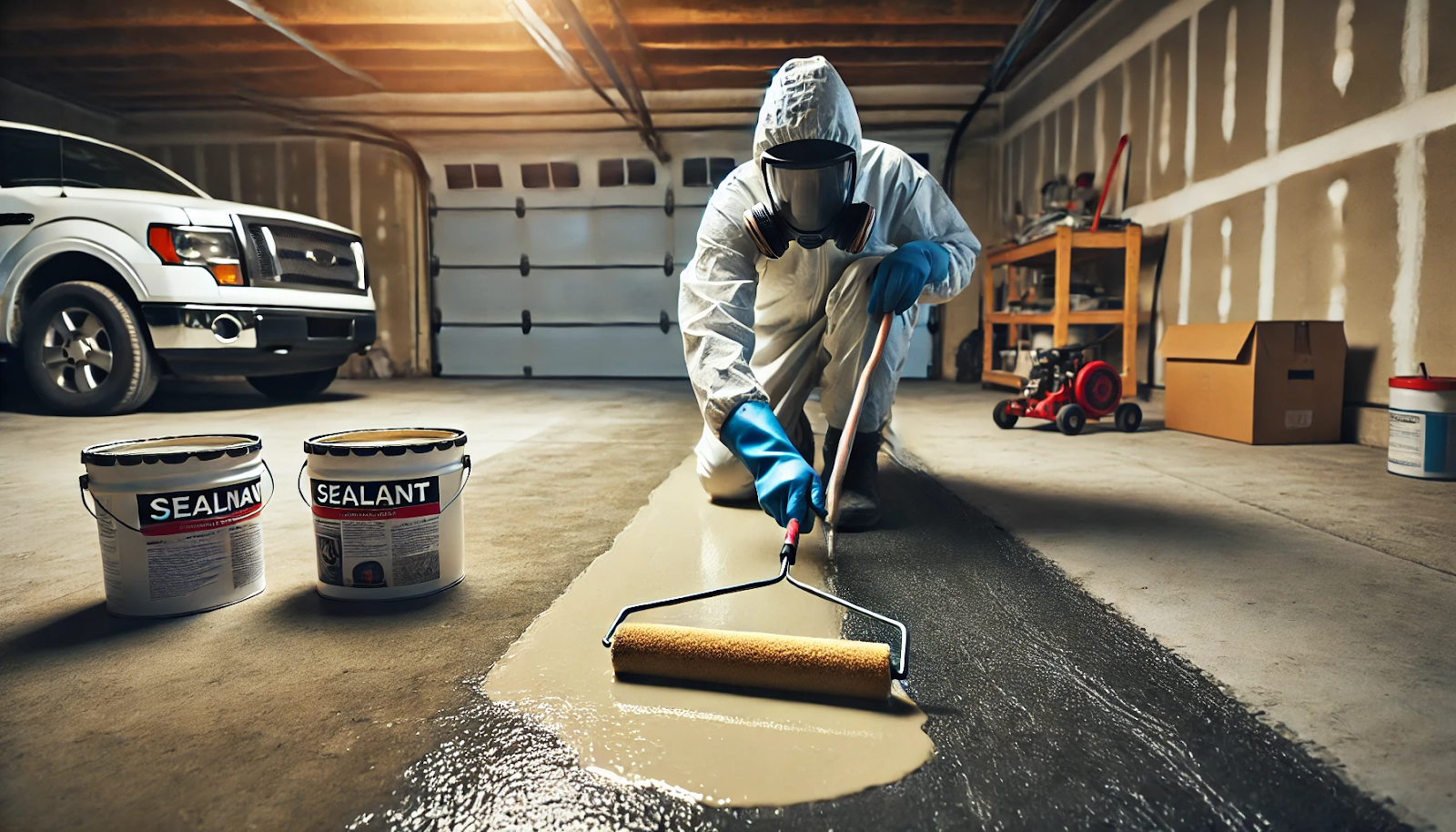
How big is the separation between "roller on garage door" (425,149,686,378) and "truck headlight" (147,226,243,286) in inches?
131

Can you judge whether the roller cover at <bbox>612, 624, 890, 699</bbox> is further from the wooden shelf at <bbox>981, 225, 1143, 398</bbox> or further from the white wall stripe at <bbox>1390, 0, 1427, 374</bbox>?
the wooden shelf at <bbox>981, 225, 1143, 398</bbox>

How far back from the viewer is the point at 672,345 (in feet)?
22.8

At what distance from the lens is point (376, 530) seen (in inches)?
47.6

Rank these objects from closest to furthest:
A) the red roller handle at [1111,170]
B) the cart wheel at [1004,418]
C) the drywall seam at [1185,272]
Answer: the cart wheel at [1004,418]
the drywall seam at [1185,272]
the red roller handle at [1111,170]

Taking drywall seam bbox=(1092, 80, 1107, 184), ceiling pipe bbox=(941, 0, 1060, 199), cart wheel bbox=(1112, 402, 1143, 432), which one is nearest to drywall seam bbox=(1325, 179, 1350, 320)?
cart wheel bbox=(1112, 402, 1143, 432)

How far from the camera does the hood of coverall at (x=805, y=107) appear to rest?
60.3 inches

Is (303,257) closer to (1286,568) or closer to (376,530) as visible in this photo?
(376,530)

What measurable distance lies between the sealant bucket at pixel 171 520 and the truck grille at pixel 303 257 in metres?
3.05

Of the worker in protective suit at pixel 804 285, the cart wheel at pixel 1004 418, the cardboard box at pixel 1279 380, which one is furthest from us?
the cart wheel at pixel 1004 418

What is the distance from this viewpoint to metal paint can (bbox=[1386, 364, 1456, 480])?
7.25 feet

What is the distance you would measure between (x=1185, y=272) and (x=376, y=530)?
13.7 ft

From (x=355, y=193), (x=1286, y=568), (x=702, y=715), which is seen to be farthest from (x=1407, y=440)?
(x=355, y=193)

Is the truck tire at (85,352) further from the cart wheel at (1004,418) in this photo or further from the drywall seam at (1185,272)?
the drywall seam at (1185,272)

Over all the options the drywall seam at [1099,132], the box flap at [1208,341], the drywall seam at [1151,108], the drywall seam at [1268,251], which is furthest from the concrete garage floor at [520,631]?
the drywall seam at [1099,132]
